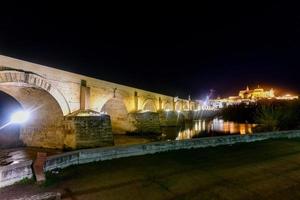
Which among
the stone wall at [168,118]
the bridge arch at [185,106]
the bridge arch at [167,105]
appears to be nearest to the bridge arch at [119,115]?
the stone wall at [168,118]

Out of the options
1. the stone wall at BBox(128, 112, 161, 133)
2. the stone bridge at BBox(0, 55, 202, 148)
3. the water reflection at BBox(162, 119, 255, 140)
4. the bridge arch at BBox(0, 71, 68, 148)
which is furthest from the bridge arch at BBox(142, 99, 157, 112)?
the bridge arch at BBox(0, 71, 68, 148)

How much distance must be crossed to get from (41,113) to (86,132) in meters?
3.84

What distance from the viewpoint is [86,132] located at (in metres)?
14.8

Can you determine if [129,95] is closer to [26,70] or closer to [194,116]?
[26,70]

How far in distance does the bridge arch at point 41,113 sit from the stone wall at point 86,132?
103cm

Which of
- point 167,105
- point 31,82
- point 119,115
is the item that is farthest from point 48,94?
point 167,105

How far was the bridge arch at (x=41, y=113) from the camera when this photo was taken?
14406mm

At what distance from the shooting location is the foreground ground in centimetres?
425

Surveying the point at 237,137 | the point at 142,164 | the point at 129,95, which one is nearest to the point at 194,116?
the point at 129,95

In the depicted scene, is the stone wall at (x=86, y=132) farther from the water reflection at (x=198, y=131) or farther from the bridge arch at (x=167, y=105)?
the bridge arch at (x=167, y=105)

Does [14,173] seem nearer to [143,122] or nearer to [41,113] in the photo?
[41,113]

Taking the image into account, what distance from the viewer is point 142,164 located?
623cm

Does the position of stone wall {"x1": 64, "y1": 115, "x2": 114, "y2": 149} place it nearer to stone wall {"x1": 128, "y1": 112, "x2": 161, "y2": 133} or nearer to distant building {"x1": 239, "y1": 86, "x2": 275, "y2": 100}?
stone wall {"x1": 128, "y1": 112, "x2": 161, "y2": 133}

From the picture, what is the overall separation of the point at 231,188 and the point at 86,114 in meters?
12.5
